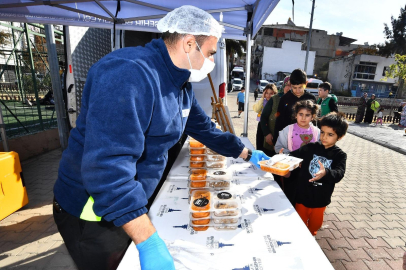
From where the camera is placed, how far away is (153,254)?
0.99 meters

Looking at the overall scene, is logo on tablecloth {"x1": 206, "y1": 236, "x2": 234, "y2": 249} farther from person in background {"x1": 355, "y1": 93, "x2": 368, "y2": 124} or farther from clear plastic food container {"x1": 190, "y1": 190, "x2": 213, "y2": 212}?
person in background {"x1": 355, "y1": 93, "x2": 368, "y2": 124}

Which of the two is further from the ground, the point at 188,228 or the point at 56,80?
the point at 56,80

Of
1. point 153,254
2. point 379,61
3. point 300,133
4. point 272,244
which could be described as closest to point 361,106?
point 300,133

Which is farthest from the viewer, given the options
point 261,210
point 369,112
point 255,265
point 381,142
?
point 369,112

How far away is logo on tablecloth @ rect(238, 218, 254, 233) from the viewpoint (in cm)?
148

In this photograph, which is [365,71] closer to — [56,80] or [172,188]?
[56,80]

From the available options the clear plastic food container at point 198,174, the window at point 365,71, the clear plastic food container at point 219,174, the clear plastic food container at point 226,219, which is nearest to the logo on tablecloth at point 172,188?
the clear plastic food container at point 198,174

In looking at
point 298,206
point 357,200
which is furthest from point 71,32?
point 357,200

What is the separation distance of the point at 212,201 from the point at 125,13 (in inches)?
145

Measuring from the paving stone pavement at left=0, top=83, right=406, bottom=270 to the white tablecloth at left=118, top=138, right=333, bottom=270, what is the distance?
1.58m

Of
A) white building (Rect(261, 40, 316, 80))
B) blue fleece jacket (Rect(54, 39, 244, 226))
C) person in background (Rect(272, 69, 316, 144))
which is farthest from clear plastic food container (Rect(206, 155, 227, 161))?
white building (Rect(261, 40, 316, 80))

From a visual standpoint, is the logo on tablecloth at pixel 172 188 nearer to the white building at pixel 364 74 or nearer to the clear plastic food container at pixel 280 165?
the clear plastic food container at pixel 280 165

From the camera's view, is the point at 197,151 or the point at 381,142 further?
the point at 381,142

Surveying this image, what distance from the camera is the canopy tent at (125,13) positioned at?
3.15m
